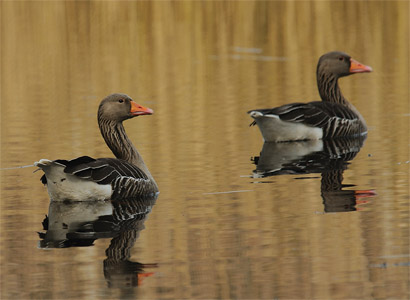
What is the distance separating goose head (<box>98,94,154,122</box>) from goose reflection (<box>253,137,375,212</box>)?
2.05 metres

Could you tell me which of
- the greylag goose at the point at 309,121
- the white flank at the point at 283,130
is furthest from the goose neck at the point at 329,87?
the white flank at the point at 283,130

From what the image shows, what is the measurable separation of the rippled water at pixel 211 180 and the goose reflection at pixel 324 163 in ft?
0.12

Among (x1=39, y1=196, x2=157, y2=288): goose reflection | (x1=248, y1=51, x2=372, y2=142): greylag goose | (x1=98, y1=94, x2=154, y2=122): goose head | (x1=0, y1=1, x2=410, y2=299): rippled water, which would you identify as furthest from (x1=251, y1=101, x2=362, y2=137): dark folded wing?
(x1=39, y1=196, x2=157, y2=288): goose reflection

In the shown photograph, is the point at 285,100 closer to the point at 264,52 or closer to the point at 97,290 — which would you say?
the point at 264,52

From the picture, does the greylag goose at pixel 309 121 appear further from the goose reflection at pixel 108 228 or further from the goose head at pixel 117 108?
the goose reflection at pixel 108 228

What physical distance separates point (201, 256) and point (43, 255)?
1.59m

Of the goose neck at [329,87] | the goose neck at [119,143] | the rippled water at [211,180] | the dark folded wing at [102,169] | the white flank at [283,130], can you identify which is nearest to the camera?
the rippled water at [211,180]

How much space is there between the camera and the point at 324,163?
1535 centimetres

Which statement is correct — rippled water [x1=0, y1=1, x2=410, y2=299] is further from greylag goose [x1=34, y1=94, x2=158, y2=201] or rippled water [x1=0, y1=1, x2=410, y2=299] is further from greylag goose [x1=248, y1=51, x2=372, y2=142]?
greylag goose [x1=248, y1=51, x2=372, y2=142]

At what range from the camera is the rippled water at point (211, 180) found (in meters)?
8.74

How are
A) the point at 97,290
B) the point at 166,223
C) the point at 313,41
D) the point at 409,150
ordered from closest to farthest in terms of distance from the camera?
1. the point at 97,290
2. the point at 166,223
3. the point at 409,150
4. the point at 313,41

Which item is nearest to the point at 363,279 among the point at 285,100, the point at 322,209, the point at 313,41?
the point at 322,209

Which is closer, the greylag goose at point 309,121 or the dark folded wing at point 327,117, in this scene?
the greylag goose at point 309,121

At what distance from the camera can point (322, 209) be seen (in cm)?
1156
